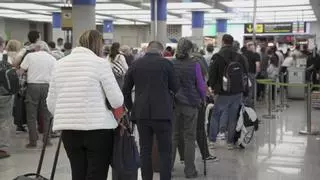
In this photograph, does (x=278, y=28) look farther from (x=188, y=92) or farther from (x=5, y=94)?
(x=188, y=92)

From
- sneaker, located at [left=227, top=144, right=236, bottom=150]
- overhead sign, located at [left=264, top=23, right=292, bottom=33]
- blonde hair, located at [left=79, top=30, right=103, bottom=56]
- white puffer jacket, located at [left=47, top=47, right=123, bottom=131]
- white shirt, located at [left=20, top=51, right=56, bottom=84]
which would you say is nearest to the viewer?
white puffer jacket, located at [left=47, top=47, right=123, bottom=131]

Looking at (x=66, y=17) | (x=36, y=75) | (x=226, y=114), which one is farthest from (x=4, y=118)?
(x=66, y=17)

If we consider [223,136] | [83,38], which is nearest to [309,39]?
[223,136]

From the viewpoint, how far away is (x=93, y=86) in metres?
3.24

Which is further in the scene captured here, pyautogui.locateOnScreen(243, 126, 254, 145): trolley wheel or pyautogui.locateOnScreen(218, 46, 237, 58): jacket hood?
pyautogui.locateOnScreen(243, 126, 254, 145): trolley wheel

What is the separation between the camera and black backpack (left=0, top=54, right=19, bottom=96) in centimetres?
638

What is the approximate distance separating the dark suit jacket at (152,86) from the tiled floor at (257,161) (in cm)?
134

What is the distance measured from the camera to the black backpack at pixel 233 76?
6.84 metres

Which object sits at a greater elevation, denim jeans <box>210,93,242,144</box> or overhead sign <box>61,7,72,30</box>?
overhead sign <box>61,7,72,30</box>

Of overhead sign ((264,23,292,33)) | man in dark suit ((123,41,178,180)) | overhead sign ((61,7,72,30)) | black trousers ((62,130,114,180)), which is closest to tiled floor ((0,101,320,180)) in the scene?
man in dark suit ((123,41,178,180))

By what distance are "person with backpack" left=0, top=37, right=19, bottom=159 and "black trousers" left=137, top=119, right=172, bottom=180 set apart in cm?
264

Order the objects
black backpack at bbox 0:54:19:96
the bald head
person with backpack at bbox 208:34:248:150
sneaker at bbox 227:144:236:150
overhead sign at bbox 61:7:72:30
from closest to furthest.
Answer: the bald head, black backpack at bbox 0:54:19:96, person with backpack at bbox 208:34:248:150, sneaker at bbox 227:144:236:150, overhead sign at bbox 61:7:72:30

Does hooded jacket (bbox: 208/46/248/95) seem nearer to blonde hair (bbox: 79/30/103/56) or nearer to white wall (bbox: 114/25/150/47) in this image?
blonde hair (bbox: 79/30/103/56)

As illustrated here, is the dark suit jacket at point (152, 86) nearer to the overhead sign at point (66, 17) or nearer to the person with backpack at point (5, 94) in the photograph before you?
the person with backpack at point (5, 94)
